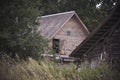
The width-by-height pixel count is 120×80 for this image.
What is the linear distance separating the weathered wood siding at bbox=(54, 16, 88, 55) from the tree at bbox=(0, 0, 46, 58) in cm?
1412

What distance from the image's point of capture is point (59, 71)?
13016mm

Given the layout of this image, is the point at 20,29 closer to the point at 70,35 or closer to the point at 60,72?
the point at 60,72

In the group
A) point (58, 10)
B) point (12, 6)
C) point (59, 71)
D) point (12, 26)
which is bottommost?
point (59, 71)

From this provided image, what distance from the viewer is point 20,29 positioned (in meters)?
20.5

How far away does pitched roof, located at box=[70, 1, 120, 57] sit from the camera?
1464 cm

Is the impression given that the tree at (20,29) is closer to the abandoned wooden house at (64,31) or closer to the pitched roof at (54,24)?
the pitched roof at (54,24)

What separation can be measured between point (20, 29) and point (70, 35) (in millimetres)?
16829

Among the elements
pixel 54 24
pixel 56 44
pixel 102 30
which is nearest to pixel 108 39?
pixel 102 30

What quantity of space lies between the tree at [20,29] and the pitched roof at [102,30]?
14.2 feet

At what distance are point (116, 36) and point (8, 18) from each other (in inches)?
311

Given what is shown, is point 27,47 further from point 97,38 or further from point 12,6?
point 97,38

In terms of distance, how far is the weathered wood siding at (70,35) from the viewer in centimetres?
3616

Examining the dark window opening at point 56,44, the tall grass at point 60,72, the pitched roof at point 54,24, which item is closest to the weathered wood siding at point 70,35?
the dark window opening at point 56,44

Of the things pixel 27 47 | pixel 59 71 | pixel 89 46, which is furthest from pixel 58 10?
pixel 59 71
